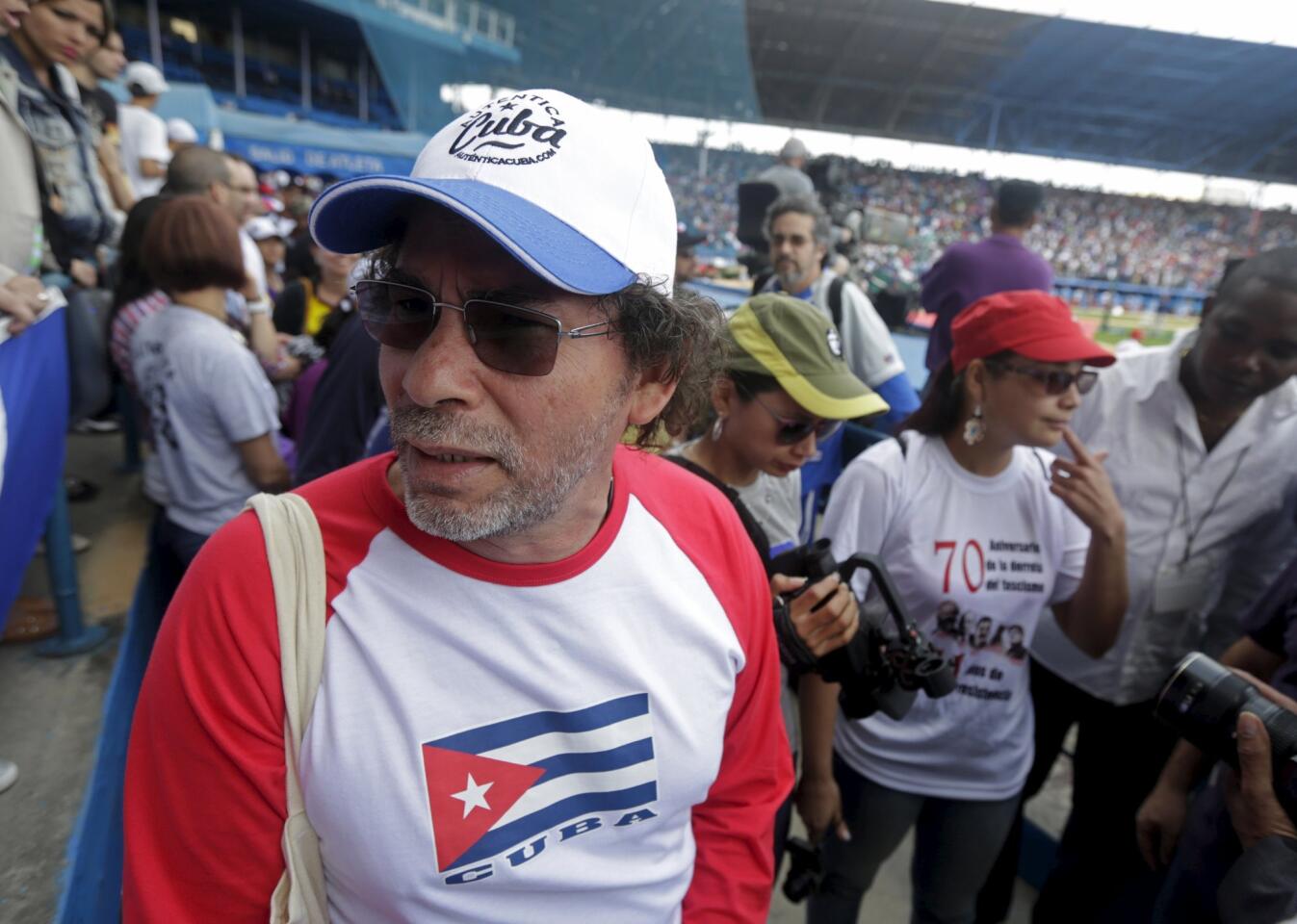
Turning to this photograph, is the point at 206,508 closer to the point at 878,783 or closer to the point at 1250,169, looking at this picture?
the point at 878,783

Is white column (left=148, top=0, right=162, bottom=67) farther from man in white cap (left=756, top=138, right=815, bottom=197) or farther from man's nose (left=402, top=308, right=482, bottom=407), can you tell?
man's nose (left=402, top=308, right=482, bottom=407)

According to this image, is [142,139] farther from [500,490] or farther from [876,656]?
[876,656]

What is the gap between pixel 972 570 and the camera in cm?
201

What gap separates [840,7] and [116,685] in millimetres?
27439

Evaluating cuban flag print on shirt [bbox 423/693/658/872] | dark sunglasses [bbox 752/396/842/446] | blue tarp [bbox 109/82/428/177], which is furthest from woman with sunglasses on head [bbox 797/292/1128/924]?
blue tarp [bbox 109/82/428/177]

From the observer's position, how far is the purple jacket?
4.10 meters

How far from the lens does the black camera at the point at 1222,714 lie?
1427 millimetres

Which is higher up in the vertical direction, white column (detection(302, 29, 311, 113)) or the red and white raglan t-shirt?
white column (detection(302, 29, 311, 113))

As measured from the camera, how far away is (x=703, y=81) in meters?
13.3

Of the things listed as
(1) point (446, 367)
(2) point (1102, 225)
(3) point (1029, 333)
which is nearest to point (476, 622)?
(1) point (446, 367)

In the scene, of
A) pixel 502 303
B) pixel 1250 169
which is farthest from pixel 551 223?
pixel 1250 169

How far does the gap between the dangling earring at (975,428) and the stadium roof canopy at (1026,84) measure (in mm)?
23565

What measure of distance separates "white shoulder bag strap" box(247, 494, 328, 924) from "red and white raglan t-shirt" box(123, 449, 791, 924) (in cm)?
2

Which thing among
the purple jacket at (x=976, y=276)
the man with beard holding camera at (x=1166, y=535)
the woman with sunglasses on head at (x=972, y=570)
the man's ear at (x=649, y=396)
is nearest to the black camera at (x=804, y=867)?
the woman with sunglasses on head at (x=972, y=570)
